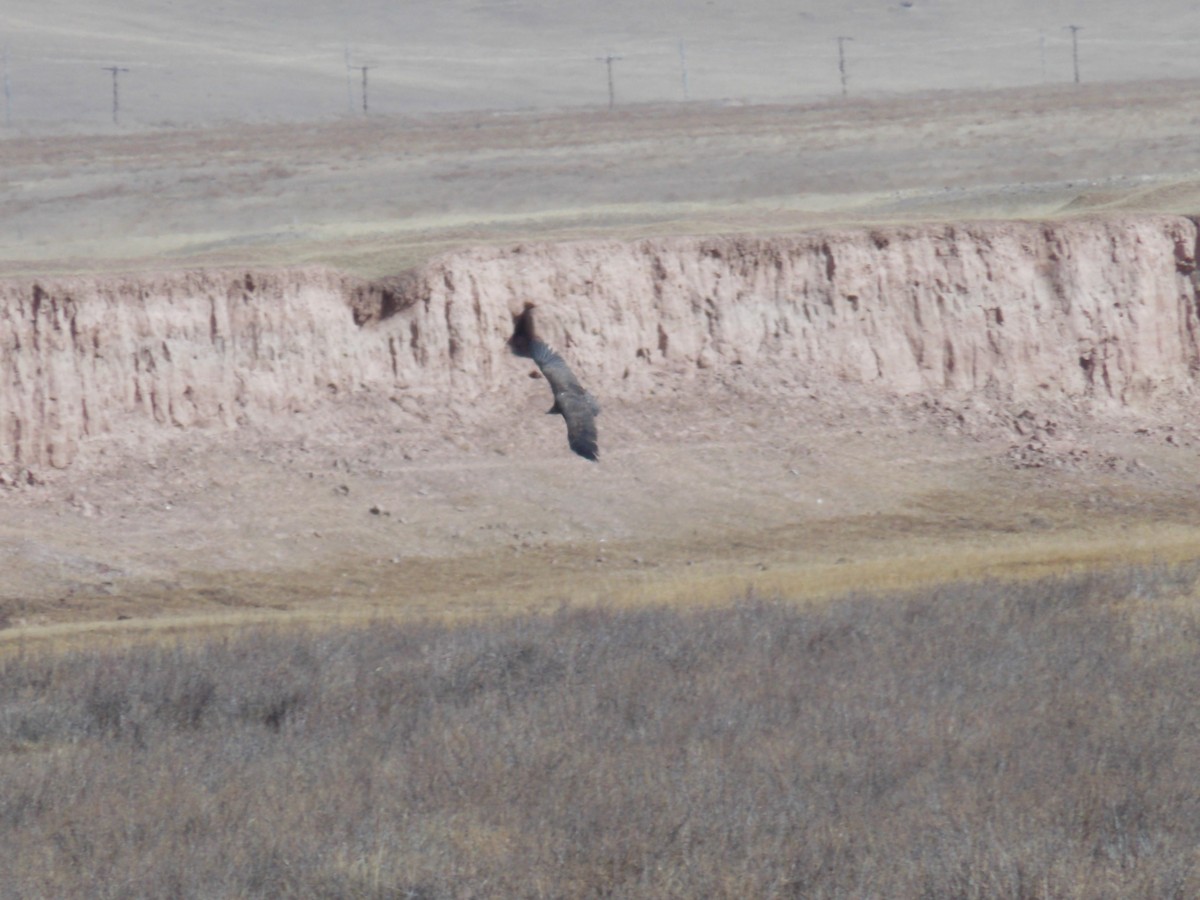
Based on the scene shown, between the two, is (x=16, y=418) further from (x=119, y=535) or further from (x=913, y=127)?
(x=913, y=127)

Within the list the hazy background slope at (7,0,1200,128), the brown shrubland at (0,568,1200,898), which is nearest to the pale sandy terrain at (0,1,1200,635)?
the brown shrubland at (0,568,1200,898)

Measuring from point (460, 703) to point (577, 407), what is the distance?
11.9 metres

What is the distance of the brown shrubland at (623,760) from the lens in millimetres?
7102

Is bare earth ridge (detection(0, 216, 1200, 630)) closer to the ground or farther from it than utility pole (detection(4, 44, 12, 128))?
closer to the ground

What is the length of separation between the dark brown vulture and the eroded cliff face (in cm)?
23

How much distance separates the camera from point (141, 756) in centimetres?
920

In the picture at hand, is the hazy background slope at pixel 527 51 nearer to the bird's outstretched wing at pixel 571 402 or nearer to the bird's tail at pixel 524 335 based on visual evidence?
the bird's tail at pixel 524 335

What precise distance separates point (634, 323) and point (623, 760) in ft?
49.2

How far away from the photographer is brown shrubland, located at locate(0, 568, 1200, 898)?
280 inches

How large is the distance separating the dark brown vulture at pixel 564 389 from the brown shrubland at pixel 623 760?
9.08m

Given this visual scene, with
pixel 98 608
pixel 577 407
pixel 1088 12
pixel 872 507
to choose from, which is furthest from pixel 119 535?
pixel 1088 12

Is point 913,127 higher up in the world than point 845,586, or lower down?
higher up

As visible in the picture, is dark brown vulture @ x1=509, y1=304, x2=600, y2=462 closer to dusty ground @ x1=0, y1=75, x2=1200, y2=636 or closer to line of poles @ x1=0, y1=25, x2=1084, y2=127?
dusty ground @ x1=0, y1=75, x2=1200, y2=636

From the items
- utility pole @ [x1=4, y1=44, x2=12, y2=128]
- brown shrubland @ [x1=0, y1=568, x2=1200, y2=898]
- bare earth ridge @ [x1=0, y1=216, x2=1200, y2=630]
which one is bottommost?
brown shrubland @ [x1=0, y1=568, x2=1200, y2=898]
